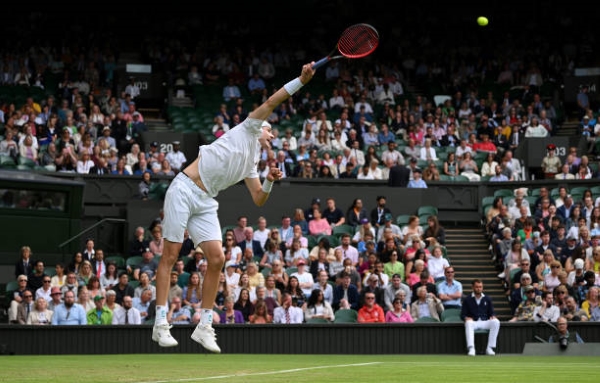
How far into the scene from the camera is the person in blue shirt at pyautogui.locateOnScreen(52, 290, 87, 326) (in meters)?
19.4

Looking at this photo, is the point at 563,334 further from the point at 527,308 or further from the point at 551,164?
the point at 551,164

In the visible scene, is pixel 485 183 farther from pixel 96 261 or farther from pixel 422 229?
pixel 96 261

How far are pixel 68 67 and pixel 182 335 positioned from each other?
15974 mm

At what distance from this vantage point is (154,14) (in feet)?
129

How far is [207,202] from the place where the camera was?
10.7 m

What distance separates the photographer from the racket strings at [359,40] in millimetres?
11984

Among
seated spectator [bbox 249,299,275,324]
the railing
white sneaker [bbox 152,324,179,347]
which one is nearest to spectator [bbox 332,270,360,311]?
seated spectator [bbox 249,299,275,324]

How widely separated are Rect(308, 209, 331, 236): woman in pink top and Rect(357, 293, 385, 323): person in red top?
383cm

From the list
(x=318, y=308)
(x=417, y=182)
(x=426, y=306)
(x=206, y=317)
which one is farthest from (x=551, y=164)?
(x=206, y=317)

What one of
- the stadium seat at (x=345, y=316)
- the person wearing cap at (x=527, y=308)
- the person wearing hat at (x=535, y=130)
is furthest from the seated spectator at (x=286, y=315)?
the person wearing hat at (x=535, y=130)

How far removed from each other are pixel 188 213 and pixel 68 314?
955cm

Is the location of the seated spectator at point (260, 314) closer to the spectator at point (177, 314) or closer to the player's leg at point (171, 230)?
the spectator at point (177, 314)

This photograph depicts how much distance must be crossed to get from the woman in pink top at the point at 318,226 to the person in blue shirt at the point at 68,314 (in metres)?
6.27

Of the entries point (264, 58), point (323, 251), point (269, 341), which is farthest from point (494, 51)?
point (269, 341)
